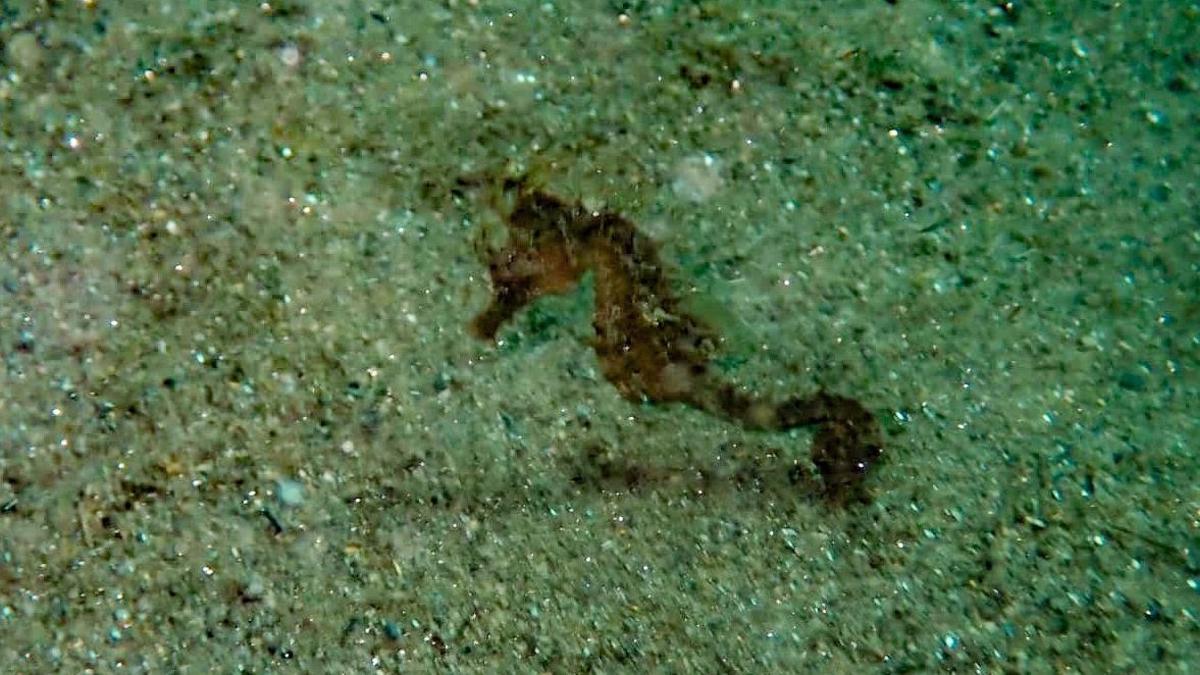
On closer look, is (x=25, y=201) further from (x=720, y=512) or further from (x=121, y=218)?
(x=720, y=512)

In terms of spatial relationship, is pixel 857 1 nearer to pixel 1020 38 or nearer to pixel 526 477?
pixel 1020 38

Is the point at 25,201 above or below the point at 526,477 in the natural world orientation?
above

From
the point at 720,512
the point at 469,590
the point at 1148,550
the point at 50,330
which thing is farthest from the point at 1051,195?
the point at 50,330

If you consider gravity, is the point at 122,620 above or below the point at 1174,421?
below

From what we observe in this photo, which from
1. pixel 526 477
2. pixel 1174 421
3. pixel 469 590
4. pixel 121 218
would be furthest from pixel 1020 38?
pixel 121 218

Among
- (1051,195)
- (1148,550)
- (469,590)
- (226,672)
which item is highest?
(1051,195)

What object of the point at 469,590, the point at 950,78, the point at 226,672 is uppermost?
the point at 950,78
